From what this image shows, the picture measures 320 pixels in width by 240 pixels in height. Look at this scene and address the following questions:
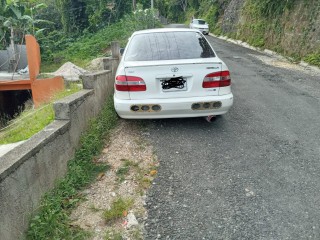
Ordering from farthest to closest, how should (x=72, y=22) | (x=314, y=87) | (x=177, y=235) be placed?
(x=72, y=22) → (x=314, y=87) → (x=177, y=235)

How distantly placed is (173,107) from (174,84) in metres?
0.35

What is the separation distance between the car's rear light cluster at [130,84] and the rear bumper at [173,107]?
0.18m

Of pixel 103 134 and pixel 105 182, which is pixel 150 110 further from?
pixel 105 182

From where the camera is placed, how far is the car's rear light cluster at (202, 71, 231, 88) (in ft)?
15.3

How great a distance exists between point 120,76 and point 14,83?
32.7 feet

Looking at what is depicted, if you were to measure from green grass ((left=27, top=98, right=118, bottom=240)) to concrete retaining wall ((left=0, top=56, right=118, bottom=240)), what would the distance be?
0.30ft

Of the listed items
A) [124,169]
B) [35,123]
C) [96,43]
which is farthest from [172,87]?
[96,43]

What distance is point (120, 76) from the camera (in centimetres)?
465

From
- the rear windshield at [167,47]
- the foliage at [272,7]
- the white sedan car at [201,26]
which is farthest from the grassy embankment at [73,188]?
the white sedan car at [201,26]

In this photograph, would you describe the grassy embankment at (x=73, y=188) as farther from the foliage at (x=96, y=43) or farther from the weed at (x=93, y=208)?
the foliage at (x=96, y=43)

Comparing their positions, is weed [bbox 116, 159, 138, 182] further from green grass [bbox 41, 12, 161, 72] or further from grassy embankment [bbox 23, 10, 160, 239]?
green grass [bbox 41, 12, 161, 72]

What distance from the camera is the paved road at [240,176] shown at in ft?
9.71

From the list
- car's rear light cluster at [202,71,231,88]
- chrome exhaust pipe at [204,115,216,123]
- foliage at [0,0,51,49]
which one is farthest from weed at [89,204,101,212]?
foliage at [0,0,51,49]

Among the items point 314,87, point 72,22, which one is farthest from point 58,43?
point 314,87
